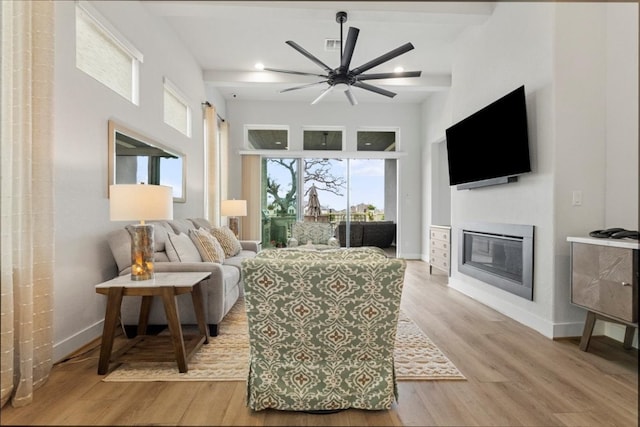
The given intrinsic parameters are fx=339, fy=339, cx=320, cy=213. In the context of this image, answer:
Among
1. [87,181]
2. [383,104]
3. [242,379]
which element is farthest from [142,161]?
[383,104]

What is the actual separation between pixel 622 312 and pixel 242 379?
2337 millimetres

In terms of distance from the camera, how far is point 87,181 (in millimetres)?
2496

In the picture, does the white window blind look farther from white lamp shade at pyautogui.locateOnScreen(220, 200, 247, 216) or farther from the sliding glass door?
the sliding glass door

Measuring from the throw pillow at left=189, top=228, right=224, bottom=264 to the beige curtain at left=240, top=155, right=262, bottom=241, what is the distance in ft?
10.7

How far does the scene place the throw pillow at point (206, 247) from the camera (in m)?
3.22

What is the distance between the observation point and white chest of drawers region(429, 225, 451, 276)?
15.2ft

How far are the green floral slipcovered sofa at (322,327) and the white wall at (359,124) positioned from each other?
540 cm

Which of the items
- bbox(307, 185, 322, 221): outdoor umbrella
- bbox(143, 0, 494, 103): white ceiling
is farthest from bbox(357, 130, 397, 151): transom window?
bbox(307, 185, 322, 221): outdoor umbrella

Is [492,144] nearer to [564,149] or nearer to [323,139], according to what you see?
[564,149]

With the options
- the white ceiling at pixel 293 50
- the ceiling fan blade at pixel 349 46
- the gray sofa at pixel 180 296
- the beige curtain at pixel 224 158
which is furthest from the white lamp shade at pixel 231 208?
the ceiling fan blade at pixel 349 46

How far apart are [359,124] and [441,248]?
10.3 feet

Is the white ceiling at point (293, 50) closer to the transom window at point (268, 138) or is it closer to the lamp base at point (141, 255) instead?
the transom window at point (268, 138)

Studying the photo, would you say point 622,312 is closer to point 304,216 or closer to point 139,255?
point 139,255

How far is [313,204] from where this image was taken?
6.80 metres
